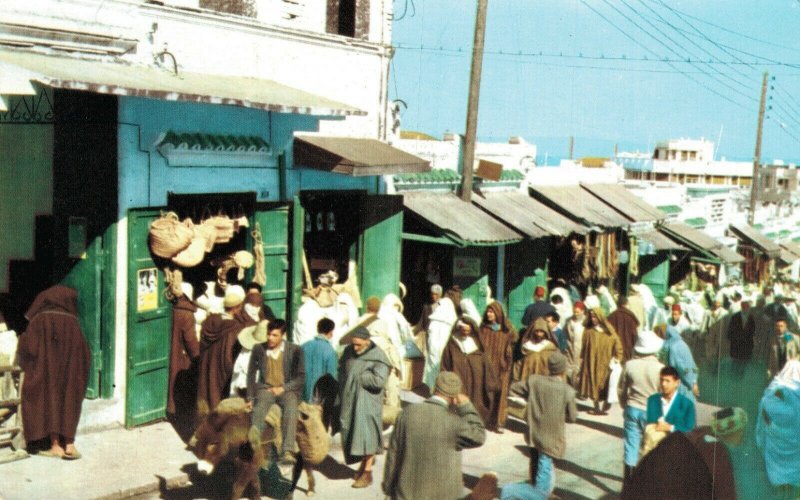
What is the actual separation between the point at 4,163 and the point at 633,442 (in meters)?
6.78

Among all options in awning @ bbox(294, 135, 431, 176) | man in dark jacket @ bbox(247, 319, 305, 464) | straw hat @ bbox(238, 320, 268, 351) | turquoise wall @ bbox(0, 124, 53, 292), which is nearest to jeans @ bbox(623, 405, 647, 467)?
man in dark jacket @ bbox(247, 319, 305, 464)

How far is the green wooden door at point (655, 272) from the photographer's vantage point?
783 inches

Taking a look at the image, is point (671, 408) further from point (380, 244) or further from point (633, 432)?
point (380, 244)

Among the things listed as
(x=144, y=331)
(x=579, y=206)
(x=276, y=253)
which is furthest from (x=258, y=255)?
(x=579, y=206)

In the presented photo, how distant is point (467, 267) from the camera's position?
16.8m

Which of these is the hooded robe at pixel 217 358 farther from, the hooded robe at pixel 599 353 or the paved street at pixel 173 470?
the hooded robe at pixel 599 353

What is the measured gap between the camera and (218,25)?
1188 centimetres

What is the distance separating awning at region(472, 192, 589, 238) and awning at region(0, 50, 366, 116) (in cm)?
475

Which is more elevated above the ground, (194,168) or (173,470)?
(194,168)

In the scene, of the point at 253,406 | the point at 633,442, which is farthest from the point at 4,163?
the point at 633,442

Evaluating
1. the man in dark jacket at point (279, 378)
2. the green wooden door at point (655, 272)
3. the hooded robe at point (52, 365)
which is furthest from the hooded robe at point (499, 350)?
the green wooden door at point (655, 272)

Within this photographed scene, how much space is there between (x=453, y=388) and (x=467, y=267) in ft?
31.3

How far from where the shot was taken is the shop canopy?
745 inches

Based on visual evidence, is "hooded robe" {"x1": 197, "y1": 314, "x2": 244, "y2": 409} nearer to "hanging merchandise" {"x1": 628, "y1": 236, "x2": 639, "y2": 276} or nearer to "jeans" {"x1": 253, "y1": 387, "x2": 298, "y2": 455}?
"jeans" {"x1": 253, "y1": 387, "x2": 298, "y2": 455}
